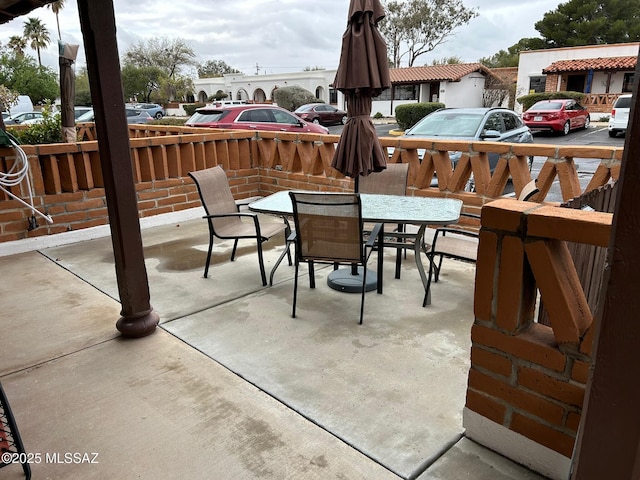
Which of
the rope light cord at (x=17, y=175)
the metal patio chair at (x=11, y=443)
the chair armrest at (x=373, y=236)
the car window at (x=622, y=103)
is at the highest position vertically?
the car window at (x=622, y=103)

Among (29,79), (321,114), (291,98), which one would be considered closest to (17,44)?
(29,79)

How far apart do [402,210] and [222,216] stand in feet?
5.01

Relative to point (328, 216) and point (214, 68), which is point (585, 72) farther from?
point (214, 68)

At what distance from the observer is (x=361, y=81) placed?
11.5ft

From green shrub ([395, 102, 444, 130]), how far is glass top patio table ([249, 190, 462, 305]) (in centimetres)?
1790

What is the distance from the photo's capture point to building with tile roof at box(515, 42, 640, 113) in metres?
25.2

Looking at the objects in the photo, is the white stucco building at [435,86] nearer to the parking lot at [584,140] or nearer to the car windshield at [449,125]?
the parking lot at [584,140]

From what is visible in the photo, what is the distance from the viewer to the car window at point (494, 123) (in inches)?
291

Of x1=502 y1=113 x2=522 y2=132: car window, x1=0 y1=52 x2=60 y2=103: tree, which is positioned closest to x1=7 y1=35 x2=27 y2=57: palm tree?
x1=0 y1=52 x2=60 y2=103: tree

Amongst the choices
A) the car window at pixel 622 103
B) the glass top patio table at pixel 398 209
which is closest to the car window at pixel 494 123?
the glass top patio table at pixel 398 209

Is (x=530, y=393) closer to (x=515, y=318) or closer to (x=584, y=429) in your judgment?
(x=515, y=318)

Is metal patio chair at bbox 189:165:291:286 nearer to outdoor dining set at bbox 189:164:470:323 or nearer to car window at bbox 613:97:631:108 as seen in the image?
outdoor dining set at bbox 189:164:470:323

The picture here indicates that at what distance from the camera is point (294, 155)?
6609 millimetres

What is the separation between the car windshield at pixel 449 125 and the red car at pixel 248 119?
11.4ft
